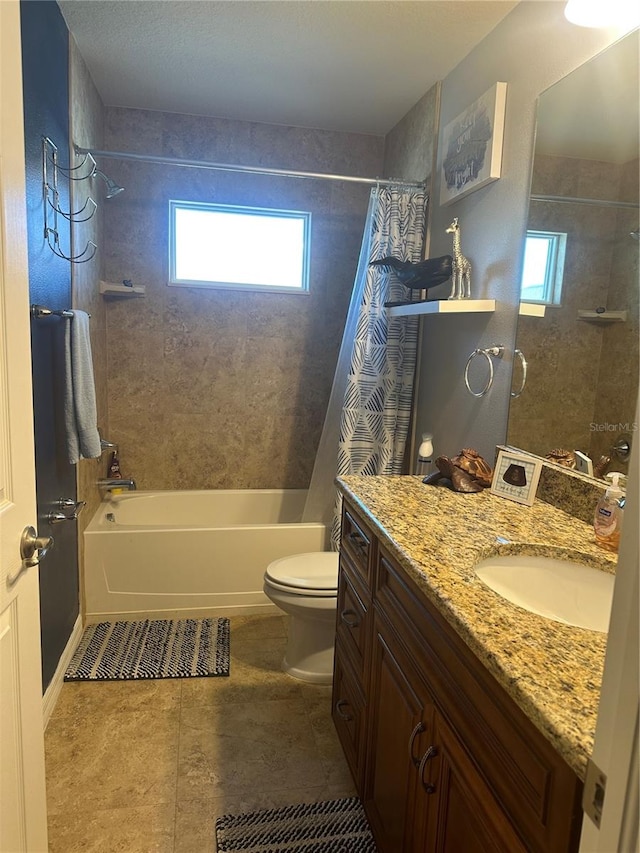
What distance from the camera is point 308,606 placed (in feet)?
6.98

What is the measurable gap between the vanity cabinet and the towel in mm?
1110

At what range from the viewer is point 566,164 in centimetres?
165

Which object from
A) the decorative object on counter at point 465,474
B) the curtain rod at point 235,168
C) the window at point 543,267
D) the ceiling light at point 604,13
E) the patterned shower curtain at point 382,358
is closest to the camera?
the ceiling light at point 604,13

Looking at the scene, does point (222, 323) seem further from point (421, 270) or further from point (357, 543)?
point (357, 543)

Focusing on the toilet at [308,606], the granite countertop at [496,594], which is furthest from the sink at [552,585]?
the toilet at [308,606]

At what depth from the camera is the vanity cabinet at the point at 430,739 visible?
2.52 feet

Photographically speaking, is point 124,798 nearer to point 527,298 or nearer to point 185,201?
point 527,298

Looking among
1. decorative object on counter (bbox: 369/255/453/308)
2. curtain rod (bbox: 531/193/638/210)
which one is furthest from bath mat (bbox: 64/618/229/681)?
curtain rod (bbox: 531/193/638/210)

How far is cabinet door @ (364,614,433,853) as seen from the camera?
3.83 feet

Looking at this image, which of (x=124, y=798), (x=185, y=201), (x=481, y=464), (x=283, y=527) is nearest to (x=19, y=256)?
(x=481, y=464)

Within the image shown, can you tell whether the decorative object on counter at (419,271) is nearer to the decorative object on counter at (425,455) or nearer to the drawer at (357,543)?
the decorative object on counter at (425,455)

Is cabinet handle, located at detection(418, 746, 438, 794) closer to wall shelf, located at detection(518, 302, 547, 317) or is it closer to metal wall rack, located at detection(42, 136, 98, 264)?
wall shelf, located at detection(518, 302, 547, 317)

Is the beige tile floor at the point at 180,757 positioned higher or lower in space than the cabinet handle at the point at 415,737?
lower

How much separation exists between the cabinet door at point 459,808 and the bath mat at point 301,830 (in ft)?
1.96
